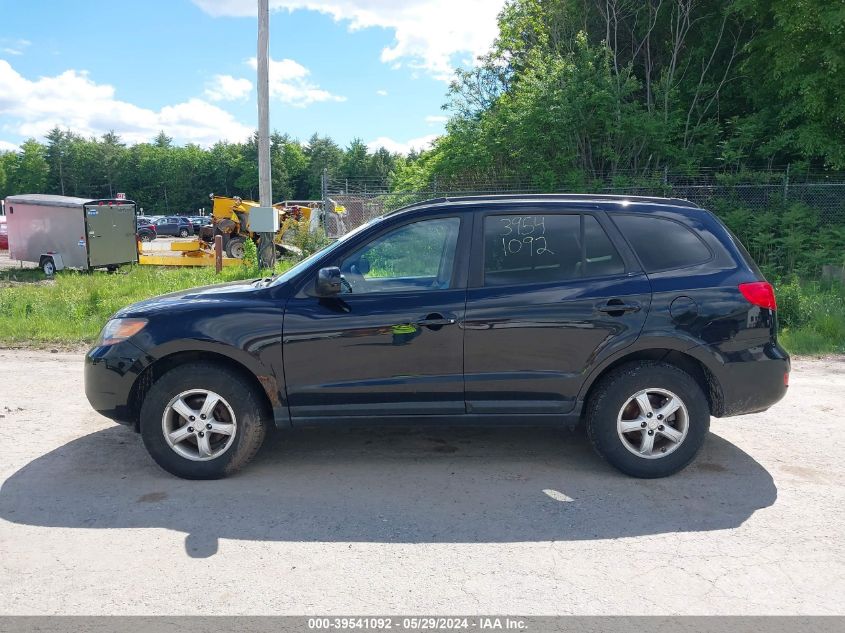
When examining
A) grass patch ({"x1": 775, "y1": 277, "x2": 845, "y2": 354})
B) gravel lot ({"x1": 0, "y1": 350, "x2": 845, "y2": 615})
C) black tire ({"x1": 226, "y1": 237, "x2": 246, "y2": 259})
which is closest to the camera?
gravel lot ({"x1": 0, "y1": 350, "x2": 845, "y2": 615})

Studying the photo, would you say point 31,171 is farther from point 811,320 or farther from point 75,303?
point 811,320

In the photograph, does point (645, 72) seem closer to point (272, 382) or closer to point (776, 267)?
point (776, 267)

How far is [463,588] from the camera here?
10.5 feet

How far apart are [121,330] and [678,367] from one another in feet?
12.4

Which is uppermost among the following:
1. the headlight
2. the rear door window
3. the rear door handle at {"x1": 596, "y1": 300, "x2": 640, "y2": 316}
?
the rear door window

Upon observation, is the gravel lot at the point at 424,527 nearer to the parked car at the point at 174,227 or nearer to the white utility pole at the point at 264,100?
the white utility pole at the point at 264,100

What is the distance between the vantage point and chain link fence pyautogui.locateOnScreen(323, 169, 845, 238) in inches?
587

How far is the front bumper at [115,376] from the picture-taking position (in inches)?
175

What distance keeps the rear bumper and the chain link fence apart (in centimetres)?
1079

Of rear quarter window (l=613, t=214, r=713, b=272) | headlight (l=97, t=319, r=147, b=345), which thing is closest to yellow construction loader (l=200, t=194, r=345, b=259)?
headlight (l=97, t=319, r=147, b=345)

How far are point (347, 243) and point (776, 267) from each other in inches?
484

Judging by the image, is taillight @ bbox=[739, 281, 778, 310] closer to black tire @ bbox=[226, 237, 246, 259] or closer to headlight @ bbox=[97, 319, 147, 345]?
headlight @ bbox=[97, 319, 147, 345]

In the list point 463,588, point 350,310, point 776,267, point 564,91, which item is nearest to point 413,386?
point 350,310

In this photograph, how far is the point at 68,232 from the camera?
18219 mm
